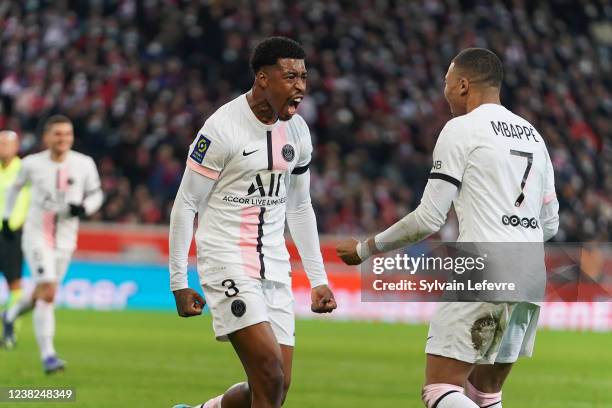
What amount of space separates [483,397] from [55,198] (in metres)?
7.38

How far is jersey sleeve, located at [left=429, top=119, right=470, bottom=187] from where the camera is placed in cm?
612

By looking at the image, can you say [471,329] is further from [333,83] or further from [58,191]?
[333,83]

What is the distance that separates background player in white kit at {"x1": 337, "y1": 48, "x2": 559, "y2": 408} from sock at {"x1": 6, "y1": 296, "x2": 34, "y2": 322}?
28.6ft

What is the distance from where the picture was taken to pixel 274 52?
22.7 ft

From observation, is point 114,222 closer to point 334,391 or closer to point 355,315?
point 355,315

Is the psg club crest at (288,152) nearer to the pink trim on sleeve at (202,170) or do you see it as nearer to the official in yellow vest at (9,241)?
the pink trim on sleeve at (202,170)

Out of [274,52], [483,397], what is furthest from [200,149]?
[483,397]

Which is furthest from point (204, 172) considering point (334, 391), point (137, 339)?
point (137, 339)

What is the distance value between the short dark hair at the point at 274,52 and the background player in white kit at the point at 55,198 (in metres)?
5.99

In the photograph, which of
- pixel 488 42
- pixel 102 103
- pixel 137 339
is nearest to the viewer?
pixel 137 339

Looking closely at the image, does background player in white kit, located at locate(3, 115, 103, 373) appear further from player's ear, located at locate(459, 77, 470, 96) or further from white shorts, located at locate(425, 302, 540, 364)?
white shorts, located at locate(425, 302, 540, 364)

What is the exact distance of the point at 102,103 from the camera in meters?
24.8

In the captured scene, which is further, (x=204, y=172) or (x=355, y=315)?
(x=355, y=315)

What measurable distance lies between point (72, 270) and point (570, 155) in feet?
33.4
